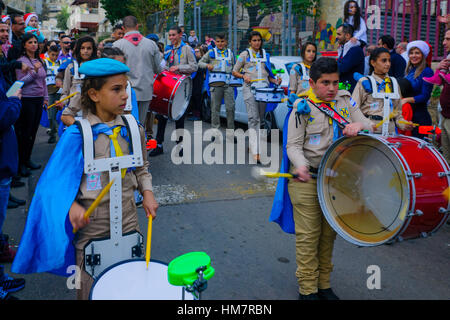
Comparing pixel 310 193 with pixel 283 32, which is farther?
pixel 283 32

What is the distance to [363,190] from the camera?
3070 mm

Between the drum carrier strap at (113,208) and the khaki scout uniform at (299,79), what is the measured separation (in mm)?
4530

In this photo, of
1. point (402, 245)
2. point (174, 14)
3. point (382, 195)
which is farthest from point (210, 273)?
point (174, 14)

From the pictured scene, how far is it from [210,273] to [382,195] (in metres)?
1.58

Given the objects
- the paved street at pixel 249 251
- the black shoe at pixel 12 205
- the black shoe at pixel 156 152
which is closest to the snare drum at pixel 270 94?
the paved street at pixel 249 251

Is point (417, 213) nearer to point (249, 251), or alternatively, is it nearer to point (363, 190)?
point (363, 190)

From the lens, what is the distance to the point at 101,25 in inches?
2702

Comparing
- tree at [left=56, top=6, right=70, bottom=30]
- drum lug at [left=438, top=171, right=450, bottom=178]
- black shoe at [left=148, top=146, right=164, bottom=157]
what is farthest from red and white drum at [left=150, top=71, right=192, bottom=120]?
tree at [left=56, top=6, right=70, bottom=30]

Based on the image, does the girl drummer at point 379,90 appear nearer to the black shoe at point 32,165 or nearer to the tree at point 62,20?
the black shoe at point 32,165

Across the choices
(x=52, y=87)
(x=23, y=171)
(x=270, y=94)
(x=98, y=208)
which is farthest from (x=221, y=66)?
(x=98, y=208)

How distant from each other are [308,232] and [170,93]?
3905 mm

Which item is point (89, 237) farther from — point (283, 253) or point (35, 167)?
point (35, 167)

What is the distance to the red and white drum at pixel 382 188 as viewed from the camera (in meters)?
2.72

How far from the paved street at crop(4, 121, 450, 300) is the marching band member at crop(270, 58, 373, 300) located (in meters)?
0.33
